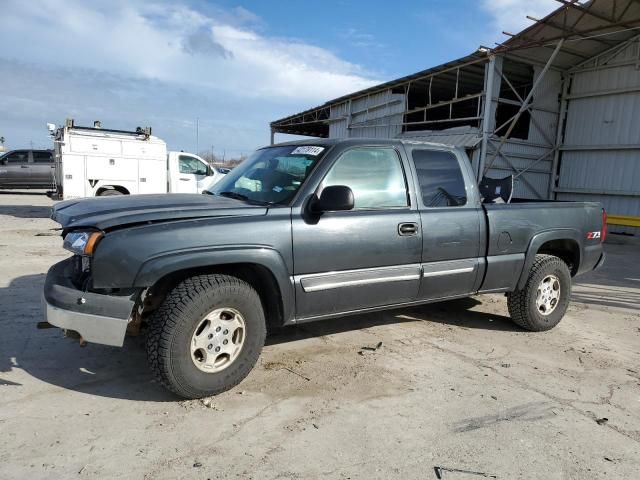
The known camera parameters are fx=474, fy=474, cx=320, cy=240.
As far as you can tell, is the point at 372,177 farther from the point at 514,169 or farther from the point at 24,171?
the point at 24,171

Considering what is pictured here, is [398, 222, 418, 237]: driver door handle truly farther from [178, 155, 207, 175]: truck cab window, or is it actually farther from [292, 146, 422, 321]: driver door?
[178, 155, 207, 175]: truck cab window

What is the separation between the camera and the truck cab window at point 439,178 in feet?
13.8

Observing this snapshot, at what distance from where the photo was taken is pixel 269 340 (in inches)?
176

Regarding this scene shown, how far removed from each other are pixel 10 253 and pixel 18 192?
17.0 m

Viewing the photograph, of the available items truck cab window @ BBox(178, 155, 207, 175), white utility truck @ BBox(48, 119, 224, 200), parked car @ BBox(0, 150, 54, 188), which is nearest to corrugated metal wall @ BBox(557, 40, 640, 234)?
truck cab window @ BBox(178, 155, 207, 175)

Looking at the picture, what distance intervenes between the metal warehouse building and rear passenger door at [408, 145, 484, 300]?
1065cm

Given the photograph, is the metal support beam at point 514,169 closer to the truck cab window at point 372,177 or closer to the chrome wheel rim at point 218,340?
the truck cab window at point 372,177

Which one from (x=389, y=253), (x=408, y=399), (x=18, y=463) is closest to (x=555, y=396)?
(x=408, y=399)

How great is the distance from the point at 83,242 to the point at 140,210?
41cm

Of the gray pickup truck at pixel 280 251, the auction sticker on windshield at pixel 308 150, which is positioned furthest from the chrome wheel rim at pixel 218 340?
the auction sticker on windshield at pixel 308 150

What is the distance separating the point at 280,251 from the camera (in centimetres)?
333

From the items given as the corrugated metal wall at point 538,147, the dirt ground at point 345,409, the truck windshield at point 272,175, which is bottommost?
the dirt ground at point 345,409

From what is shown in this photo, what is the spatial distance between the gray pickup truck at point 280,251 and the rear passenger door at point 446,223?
1 cm

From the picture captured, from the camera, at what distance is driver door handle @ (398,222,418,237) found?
12.8 ft
